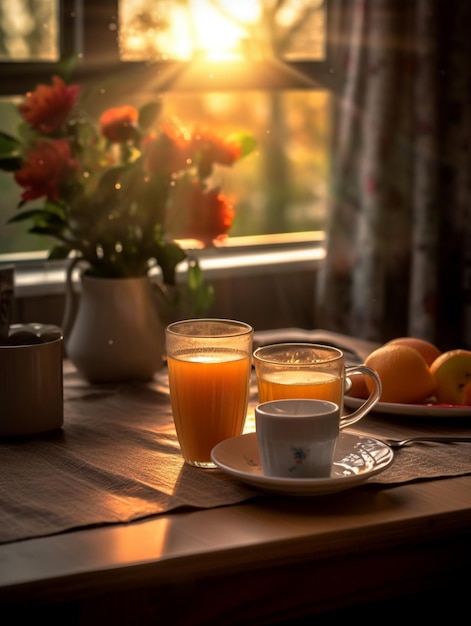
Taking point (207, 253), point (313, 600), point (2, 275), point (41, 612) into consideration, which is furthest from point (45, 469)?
point (207, 253)

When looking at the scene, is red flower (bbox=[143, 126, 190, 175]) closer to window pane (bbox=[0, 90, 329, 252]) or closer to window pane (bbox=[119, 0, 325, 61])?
window pane (bbox=[119, 0, 325, 61])

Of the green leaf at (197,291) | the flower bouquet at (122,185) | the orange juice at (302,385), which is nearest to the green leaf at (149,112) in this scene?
the flower bouquet at (122,185)

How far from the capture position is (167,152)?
1503 mm

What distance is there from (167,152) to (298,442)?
2.08ft

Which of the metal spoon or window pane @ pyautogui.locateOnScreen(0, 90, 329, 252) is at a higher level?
window pane @ pyautogui.locateOnScreen(0, 90, 329, 252)

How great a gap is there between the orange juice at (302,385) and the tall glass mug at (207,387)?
0.03 meters

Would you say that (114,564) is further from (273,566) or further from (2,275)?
(2,275)

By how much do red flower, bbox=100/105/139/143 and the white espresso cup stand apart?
2.23ft

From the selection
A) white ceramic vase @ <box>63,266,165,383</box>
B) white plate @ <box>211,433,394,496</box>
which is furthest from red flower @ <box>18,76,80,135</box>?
white plate @ <box>211,433,394,496</box>

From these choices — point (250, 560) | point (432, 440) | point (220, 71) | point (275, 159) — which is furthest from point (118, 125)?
point (275, 159)

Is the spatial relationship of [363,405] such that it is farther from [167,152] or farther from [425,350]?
[167,152]

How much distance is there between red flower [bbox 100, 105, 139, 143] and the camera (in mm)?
1562

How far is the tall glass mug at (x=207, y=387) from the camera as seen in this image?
3.78ft

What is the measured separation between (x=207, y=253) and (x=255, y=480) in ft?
6.23
